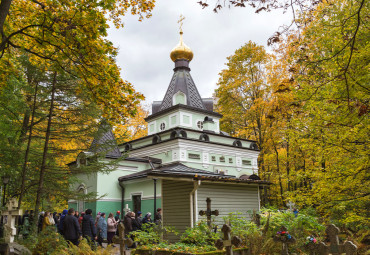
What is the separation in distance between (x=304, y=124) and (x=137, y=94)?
290 inches

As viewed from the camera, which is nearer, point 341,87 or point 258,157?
point 341,87

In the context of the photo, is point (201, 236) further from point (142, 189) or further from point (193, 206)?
point (142, 189)

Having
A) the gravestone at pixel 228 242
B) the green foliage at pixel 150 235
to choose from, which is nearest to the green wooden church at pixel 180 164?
the green foliage at pixel 150 235

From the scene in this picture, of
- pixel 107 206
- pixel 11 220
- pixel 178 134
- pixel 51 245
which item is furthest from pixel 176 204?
pixel 178 134

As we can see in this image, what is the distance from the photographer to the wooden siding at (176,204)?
11852mm

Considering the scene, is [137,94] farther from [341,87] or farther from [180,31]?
[180,31]

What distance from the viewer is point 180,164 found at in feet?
50.7

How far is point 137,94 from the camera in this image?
29.6ft

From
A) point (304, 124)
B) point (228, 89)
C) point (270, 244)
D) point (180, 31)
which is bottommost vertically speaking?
point (270, 244)

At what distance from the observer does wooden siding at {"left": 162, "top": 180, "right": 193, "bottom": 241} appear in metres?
11.9

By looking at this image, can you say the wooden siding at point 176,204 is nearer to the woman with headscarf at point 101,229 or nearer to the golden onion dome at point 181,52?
the woman with headscarf at point 101,229

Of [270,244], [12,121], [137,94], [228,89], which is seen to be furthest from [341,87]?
[228,89]

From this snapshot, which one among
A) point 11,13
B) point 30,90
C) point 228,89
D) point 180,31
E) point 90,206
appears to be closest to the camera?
point 11,13

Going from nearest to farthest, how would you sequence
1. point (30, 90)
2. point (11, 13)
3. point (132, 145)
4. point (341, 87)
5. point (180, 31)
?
point (11, 13)
point (341, 87)
point (30, 90)
point (132, 145)
point (180, 31)
